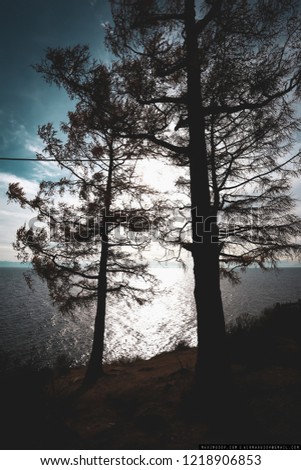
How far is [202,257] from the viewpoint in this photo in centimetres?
421

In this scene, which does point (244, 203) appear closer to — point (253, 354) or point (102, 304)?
point (253, 354)

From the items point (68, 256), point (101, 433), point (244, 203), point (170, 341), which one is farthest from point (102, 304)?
point (170, 341)

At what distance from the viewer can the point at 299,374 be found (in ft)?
15.2

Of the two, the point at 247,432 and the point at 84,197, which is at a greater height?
the point at 84,197

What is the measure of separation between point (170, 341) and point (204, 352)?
3265 centimetres

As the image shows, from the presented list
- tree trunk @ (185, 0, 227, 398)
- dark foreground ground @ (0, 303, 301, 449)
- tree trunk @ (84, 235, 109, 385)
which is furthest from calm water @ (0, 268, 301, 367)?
tree trunk @ (185, 0, 227, 398)

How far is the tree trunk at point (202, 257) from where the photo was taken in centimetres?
394

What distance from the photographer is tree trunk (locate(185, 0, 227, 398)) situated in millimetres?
3939

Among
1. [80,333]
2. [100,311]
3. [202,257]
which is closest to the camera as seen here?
[202,257]

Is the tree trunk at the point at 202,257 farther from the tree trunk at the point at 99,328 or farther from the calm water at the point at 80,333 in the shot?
the calm water at the point at 80,333

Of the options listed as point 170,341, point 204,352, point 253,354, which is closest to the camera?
point 204,352

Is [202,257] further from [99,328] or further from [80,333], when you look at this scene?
[80,333]

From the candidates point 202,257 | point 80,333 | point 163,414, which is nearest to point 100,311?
point 163,414

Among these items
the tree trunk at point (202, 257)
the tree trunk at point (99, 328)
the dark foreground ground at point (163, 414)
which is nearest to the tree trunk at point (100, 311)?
the tree trunk at point (99, 328)
